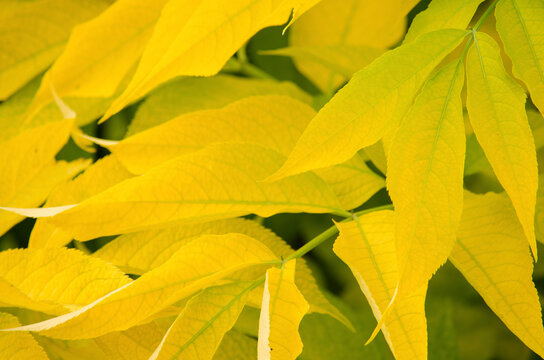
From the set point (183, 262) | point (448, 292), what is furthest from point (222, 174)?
point (448, 292)

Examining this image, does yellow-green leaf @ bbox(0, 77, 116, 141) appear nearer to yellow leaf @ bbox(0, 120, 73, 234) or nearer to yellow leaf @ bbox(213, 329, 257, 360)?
yellow leaf @ bbox(0, 120, 73, 234)

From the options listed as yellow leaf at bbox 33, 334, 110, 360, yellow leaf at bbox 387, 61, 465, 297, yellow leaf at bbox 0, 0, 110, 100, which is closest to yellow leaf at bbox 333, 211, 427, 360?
yellow leaf at bbox 387, 61, 465, 297

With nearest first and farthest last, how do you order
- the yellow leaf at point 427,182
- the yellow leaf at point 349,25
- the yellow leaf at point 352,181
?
1. the yellow leaf at point 427,182
2. the yellow leaf at point 352,181
3. the yellow leaf at point 349,25

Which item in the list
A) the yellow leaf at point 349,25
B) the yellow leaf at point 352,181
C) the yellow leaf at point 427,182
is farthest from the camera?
the yellow leaf at point 349,25

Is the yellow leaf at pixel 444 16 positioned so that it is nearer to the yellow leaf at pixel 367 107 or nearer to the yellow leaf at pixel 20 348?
the yellow leaf at pixel 367 107

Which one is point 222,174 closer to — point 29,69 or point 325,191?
point 325,191

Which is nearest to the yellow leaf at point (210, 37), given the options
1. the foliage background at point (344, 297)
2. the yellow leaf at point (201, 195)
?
the yellow leaf at point (201, 195)
